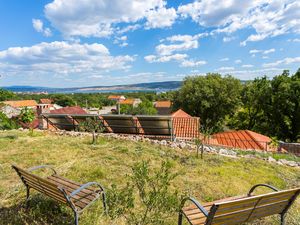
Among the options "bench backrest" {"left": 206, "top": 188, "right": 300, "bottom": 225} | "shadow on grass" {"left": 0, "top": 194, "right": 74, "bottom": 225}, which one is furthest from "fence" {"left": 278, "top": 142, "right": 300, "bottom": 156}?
"shadow on grass" {"left": 0, "top": 194, "right": 74, "bottom": 225}

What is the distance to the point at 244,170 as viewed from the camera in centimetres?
637

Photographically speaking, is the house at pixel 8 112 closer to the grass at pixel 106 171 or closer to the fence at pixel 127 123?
the fence at pixel 127 123

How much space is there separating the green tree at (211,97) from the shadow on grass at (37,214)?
21343 millimetres

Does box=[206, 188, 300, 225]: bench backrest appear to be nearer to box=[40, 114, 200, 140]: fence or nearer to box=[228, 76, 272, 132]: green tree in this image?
box=[40, 114, 200, 140]: fence

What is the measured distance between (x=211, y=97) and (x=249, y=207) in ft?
74.1

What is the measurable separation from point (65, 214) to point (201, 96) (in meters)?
22.1

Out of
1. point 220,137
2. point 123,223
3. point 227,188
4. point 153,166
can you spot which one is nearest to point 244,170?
point 227,188

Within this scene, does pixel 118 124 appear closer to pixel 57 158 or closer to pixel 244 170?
pixel 57 158

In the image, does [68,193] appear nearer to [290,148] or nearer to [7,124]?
[290,148]

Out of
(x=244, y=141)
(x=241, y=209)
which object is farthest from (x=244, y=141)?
(x=241, y=209)

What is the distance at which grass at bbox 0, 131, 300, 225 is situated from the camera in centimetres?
353

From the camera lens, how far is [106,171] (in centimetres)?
530

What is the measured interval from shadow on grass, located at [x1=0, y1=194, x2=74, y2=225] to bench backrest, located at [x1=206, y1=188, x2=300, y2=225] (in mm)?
2242

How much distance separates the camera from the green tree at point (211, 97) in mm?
24047
